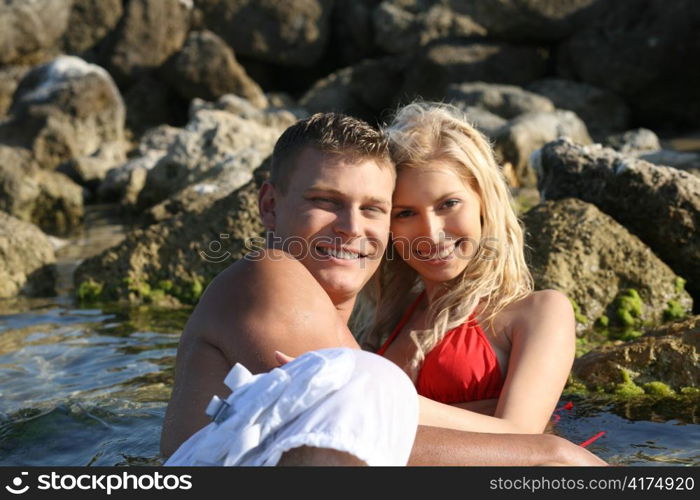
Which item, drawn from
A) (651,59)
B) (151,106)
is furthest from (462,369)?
(151,106)

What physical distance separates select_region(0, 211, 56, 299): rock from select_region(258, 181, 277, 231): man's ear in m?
5.84

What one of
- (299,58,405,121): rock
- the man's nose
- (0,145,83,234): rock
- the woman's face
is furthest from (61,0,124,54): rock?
the man's nose

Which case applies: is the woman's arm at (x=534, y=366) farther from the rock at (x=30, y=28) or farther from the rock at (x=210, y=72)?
the rock at (x=30, y=28)

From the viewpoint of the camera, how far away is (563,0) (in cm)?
2217

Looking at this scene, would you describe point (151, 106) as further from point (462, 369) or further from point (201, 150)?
point (462, 369)

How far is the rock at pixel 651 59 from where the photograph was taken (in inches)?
794

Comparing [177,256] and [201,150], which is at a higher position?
[201,150]

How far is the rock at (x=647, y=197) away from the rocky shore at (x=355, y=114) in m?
0.02

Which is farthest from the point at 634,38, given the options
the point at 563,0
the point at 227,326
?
the point at 227,326

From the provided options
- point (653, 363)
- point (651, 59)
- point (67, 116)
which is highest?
point (651, 59)

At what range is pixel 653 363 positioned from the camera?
537 cm

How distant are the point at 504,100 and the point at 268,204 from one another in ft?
50.6
